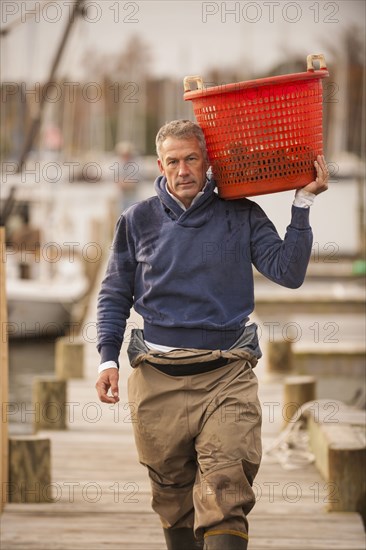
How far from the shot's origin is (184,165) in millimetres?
4105

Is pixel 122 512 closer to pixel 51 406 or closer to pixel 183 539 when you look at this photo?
pixel 183 539

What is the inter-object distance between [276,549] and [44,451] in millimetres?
1449

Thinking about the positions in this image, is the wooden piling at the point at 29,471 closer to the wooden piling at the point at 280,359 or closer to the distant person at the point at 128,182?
the wooden piling at the point at 280,359

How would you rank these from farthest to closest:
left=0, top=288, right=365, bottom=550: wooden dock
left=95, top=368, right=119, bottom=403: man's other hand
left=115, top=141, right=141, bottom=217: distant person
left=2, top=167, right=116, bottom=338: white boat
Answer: left=115, top=141, right=141, bottom=217: distant person < left=2, top=167, right=116, bottom=338: white boat < left=0, top=288, right=365, bottom=550: wooden dock < left=95, top=368, right=119, bottom=403: man's other hand

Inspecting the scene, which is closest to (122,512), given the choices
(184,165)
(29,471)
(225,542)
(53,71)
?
(29,471)

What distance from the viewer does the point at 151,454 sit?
4.18 meters

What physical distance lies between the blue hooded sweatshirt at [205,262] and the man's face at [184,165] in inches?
1.9

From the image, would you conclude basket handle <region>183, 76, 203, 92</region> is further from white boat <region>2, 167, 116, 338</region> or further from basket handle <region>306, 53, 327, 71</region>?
white boat <region>2, 167, 116, 338</region>

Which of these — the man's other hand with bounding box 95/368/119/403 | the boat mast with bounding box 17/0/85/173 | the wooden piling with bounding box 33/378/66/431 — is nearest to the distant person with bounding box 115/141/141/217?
the boat mast with bounding box 17/0/85/173

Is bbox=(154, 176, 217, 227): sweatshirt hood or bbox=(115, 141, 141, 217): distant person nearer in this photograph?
bbox=(154, 176, 217, 227): sweatshirt hood

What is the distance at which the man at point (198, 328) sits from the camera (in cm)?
398

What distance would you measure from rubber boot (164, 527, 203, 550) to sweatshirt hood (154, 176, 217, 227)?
4.00 feet

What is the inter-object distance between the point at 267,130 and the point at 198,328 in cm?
79

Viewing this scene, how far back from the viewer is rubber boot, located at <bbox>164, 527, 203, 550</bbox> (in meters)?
4.30
